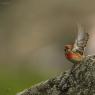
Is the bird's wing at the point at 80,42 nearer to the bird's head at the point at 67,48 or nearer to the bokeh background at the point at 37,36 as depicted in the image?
the bird's head at the point at 67,48

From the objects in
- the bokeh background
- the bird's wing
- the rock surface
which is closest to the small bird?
the bird's wing

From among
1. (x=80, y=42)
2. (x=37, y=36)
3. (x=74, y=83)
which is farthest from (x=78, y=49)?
(x=37, y=36)

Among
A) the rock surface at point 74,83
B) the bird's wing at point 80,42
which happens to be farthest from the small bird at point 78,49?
the rock surface at point 74,83

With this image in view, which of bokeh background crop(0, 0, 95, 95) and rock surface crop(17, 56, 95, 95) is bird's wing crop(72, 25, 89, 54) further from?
bokeh background crop(0, 0, 95, 95)

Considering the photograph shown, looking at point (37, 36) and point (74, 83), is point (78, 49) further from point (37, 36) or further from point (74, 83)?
point (37, 36)

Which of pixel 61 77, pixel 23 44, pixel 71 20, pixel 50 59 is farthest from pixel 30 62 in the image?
pixel 61 77

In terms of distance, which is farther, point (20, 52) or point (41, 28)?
point (41, 28)

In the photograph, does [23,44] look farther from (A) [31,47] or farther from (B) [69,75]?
(B) [69,75]
